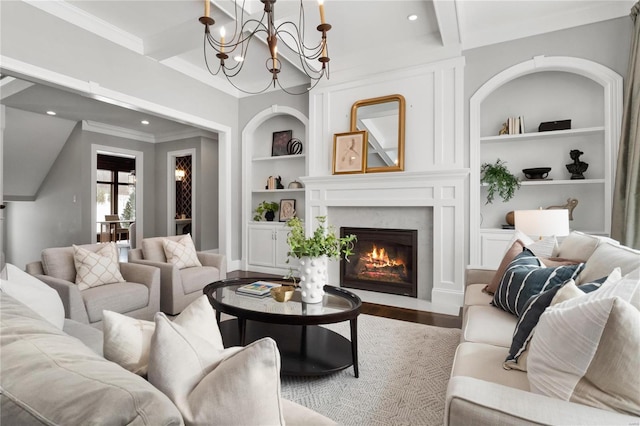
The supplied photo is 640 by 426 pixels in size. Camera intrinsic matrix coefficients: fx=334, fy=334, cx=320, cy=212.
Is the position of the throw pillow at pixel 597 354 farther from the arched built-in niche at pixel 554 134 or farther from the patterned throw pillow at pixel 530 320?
the arched built-in niche at pixel 554 134

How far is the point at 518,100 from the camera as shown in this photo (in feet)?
12.7

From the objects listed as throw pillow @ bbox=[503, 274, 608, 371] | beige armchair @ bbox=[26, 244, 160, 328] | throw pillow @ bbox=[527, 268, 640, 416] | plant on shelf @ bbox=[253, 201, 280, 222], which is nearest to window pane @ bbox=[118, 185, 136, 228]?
plant on shelf @ bbox=[253, 201, 280, 222]

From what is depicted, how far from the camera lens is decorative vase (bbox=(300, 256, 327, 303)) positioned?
7.35ft

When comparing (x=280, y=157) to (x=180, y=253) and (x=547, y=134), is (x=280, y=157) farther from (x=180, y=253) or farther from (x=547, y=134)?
(x=547, y=134)

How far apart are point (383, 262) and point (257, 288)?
2098mm

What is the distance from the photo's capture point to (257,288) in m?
2.54

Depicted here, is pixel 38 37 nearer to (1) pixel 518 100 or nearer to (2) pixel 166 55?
(2) pixel 166 55

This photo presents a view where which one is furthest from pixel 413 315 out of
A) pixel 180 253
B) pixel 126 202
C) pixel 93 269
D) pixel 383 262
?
pixel 126 202

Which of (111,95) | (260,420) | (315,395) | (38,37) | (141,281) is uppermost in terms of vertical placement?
(38,37)

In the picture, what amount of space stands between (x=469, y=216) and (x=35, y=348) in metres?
3.72

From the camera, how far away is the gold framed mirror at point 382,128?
3.93 m

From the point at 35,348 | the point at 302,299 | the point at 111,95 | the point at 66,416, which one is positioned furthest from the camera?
the point at 111,95

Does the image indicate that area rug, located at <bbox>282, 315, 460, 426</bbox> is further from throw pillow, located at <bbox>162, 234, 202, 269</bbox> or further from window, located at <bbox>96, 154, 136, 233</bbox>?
window, located at <bbox>96, 154, 136, 233</bbox>

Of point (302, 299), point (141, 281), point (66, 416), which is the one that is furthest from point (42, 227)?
point (66, 416)
